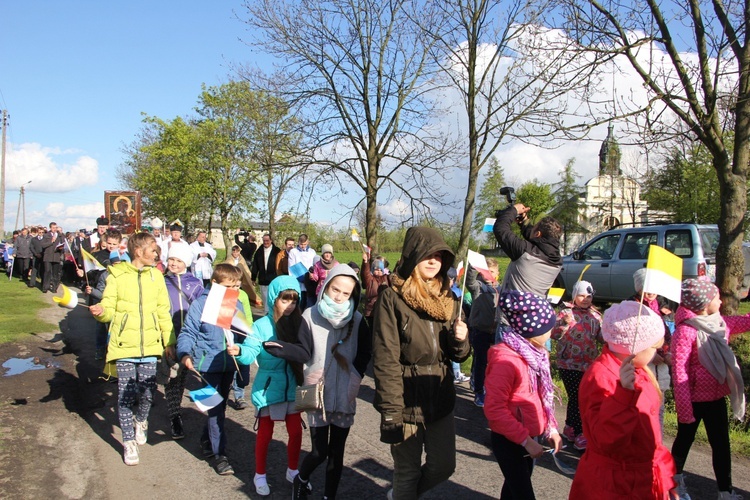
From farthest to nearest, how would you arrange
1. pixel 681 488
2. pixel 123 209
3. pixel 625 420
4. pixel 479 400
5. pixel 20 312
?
pixel 123 209, pixel 20 312, pixel 479 400, pixel 681 488, pixel 625 420

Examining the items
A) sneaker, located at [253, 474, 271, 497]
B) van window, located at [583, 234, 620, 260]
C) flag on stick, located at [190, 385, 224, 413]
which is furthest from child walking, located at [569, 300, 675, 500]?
van window, located at [583, 234, 620, 260]

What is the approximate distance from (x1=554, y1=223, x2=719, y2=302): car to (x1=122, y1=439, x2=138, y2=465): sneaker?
8.79m

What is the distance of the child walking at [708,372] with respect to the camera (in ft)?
12.7

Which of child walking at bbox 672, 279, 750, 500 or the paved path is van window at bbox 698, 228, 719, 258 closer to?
the paved path

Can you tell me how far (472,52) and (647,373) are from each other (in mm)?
9055

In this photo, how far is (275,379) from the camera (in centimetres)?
414

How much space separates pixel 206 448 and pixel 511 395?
305 centimetres

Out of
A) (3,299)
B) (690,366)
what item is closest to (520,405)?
(690,366)

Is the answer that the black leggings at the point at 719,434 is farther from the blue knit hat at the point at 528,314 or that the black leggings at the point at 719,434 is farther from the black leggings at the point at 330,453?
the black leggings at the point at 330,453

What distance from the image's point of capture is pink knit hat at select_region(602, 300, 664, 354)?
8.67ft

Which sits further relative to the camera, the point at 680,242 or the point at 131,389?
the point at 680,242

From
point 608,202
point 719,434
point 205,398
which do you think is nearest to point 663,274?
point 719,434

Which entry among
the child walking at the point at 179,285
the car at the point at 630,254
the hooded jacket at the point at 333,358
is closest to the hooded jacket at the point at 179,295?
the child walking at the point at 179,285

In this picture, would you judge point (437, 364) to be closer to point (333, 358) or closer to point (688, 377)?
point (333, 358)
